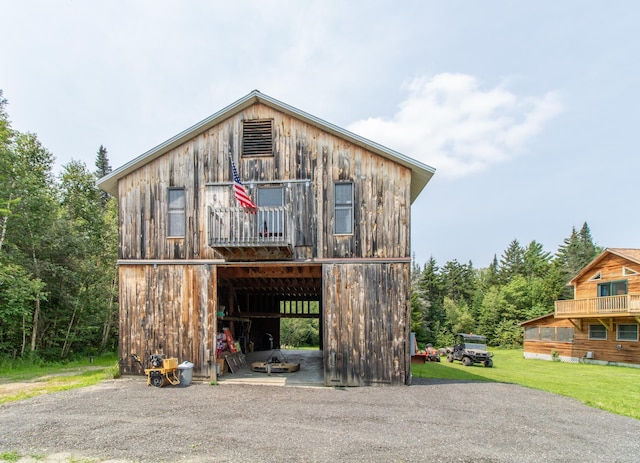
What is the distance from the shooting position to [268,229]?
1180 centimetres

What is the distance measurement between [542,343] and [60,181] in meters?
35.5

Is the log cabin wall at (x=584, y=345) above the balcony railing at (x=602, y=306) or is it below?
below

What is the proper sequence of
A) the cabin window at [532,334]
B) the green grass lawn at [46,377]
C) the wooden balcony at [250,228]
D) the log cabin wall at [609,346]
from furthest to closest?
the cabin window at [532,334] → the log cabin wall at [609,346] → the wooden balcony at [250,228] → the green grass lawn at [46,377]

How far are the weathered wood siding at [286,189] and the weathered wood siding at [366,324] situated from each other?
745mm

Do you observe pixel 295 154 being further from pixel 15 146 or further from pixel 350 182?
pixel 15 146

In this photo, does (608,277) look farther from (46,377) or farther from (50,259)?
(50,259)

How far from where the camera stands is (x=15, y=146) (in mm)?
21422

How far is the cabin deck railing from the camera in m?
11.7

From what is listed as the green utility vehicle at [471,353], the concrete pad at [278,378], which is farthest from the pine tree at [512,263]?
the concrete pad at [278,378]

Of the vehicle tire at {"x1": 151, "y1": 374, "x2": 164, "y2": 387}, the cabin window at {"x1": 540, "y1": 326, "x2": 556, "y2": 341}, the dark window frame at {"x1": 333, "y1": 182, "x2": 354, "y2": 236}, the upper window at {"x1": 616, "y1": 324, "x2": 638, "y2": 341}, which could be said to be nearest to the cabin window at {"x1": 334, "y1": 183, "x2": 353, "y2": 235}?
the dark window frame at {"x1": 333, "y1": 182, "x2": 354, "y2": 236}

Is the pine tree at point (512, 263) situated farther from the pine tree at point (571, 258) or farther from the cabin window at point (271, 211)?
the cabin window at point (271, 211)

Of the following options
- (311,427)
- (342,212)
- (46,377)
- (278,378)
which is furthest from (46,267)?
(311,427)

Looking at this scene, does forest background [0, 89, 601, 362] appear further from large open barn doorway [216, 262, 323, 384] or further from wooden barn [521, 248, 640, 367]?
wooden barn [521, 248, 640, 367]

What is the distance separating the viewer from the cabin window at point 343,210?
482 inches
